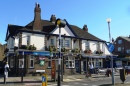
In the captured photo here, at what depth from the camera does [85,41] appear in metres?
35.8

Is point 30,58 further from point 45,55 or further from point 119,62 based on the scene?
point 119,62

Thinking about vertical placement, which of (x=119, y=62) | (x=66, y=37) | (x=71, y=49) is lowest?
(x=119, y=62)

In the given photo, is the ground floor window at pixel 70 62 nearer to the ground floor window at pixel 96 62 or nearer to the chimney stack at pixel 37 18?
the ground floor window at pixel 96 62

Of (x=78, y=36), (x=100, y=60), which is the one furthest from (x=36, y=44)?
(x=100, y=60)

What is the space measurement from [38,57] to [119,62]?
26.7 metres

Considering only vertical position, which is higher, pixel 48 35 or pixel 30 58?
pixel 48 35

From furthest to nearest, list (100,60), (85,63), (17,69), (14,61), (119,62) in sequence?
(119,62)
(100,60)
(85,63)
(14,61)
(17,69)

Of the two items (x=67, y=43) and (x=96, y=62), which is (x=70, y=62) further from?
(x=96, y=62)

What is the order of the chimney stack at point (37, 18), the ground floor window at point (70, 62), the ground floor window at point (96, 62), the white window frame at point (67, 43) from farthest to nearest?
1. the ground floor window at point (96, 62)
2. the white window frame at point (67, 43)
3. the ground floor window at point (70, 62)
4. the chimney stack at point (37, 18)

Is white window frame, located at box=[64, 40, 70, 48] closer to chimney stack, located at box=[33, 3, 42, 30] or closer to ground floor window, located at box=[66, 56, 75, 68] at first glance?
ground floor window, located at box=[66, 56, 75, 68]

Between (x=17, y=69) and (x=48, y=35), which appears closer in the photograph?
(x=17, y=69)

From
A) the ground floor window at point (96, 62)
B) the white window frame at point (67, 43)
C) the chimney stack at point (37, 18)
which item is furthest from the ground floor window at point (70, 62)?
the chimney stack at point (37, 18)

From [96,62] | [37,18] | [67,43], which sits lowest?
[96,62]

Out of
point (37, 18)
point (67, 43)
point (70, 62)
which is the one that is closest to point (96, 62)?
point (70, 62)
